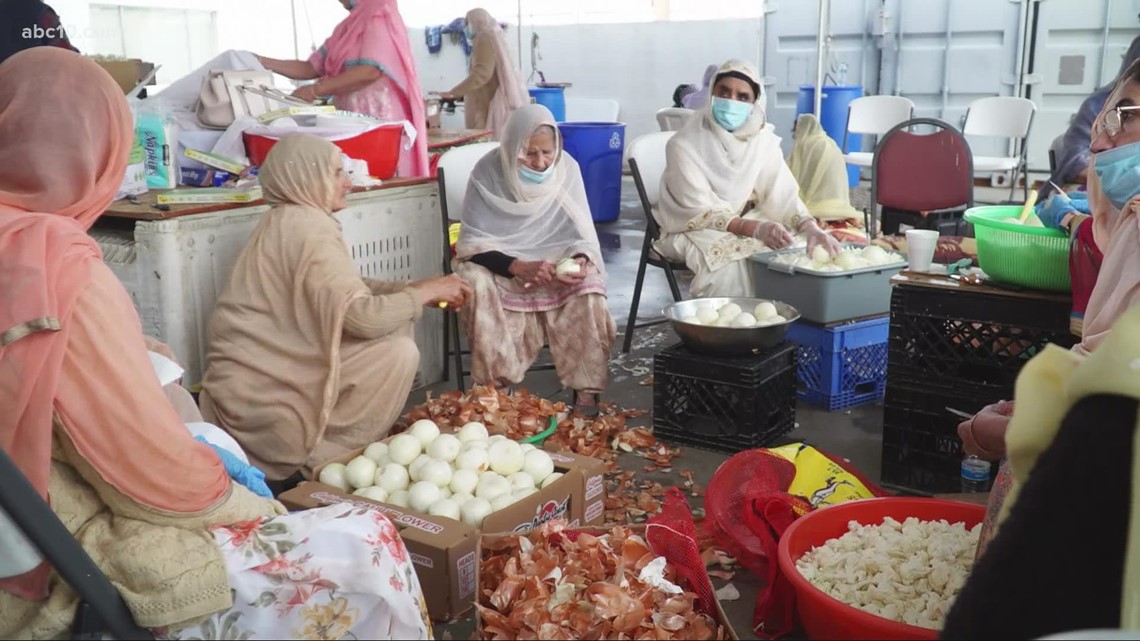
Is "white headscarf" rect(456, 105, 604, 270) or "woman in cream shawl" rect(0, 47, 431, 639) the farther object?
"white headscarf" rect(456, 105, 604, 270)

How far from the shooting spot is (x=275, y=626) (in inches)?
64.1

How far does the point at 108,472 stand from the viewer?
1.58 metres

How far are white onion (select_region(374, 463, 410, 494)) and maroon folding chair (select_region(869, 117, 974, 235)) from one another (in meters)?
3.71

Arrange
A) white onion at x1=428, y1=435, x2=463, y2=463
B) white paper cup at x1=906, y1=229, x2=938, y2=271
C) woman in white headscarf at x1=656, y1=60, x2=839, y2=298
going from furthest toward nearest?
woman in white headscarf at x1=656, y1=60, x2=839, y2=298 → white paper cup at x1=906, y1=229, x2=938, y2=271 → white onion at x1=428, y1=435, x2=463, y2=463

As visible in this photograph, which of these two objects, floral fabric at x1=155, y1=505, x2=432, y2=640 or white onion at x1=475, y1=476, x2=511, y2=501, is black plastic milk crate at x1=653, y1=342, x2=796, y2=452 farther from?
floral fabric at x1=155, y1=505, x2=432, y2=640

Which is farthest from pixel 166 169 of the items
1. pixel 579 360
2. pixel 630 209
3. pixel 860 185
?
pixel 860 185

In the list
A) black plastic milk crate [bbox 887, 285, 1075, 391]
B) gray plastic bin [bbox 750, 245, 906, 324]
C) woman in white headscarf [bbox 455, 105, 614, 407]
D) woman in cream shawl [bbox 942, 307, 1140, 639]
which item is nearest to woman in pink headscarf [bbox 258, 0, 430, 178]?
woman in white headscarf [bbox 455, 105, 614, 407]

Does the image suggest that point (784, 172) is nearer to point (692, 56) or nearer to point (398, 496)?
point (398, 496)

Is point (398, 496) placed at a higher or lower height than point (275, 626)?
lower

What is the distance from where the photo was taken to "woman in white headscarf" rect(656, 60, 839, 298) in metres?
4.53

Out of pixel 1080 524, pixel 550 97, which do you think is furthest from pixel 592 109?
pixel 1080 524

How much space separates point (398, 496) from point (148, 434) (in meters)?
1.23

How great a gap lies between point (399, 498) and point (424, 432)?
33 cm

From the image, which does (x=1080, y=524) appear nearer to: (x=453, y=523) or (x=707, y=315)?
(x=453, y=523)
